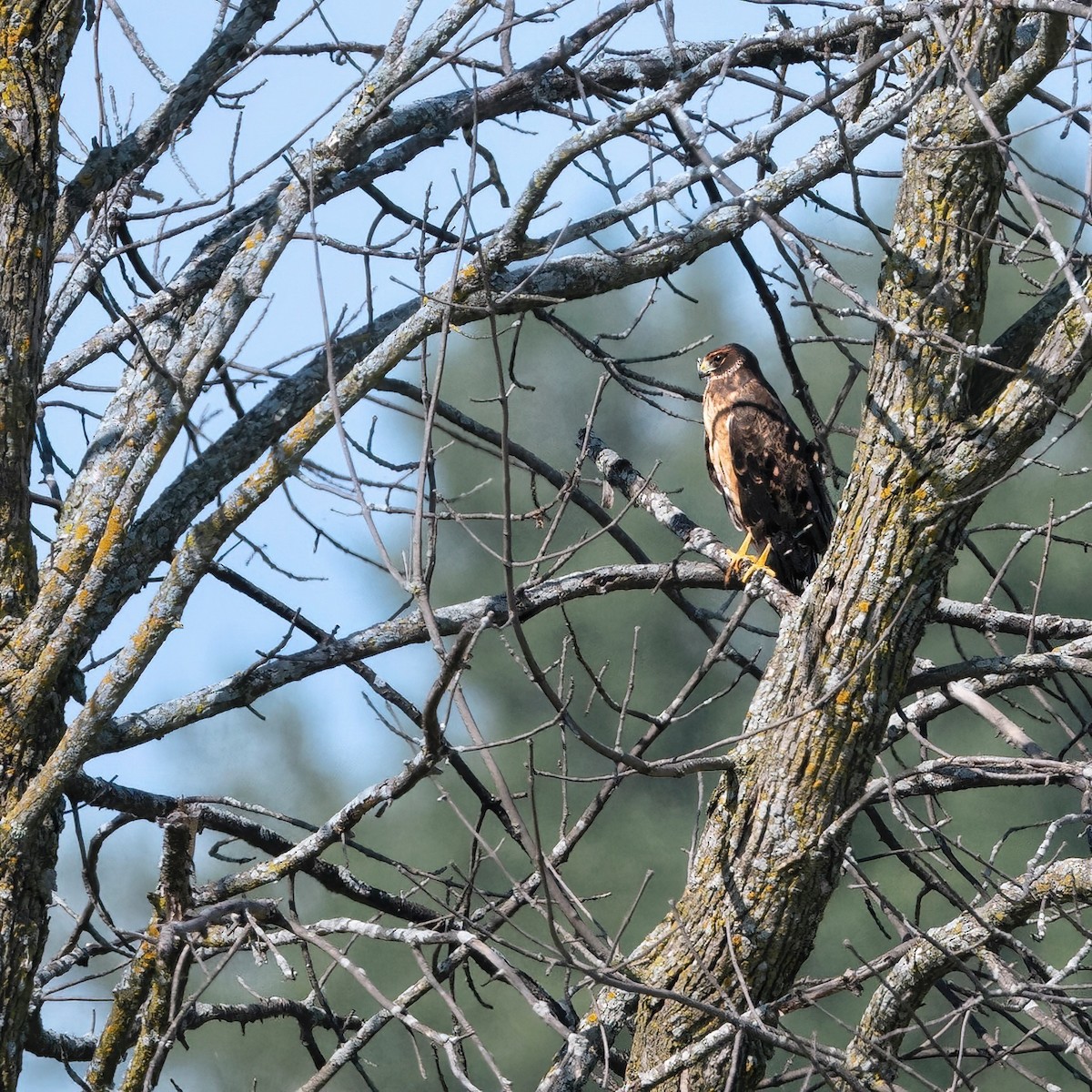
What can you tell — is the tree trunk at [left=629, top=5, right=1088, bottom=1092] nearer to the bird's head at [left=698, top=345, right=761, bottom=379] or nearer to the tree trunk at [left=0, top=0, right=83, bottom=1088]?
the tree trunk at [left=0, top=0, right=83, bottom=1088]

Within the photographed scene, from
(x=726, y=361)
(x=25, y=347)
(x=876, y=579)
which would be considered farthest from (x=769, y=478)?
(x=25, y=347)

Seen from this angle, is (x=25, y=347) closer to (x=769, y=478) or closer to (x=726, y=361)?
(x=769, y=478)

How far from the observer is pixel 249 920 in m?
2.26

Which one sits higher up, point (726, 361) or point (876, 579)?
point (726, 361)

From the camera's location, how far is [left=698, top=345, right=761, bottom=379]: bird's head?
5.14m

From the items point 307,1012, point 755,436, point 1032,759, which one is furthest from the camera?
point 755,436

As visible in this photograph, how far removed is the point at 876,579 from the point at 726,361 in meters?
2.73

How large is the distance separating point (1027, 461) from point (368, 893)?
1996 millimetres

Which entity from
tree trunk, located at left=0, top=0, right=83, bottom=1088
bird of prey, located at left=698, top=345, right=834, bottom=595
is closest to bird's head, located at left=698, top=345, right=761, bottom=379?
bird of prey, located at left=698, top=345, right=834, bottom=595

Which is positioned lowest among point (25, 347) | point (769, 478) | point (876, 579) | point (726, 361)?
point (876, 579)

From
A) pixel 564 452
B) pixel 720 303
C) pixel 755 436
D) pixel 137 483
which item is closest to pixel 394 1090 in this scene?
pixel 564 452

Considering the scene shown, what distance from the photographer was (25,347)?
2623mm

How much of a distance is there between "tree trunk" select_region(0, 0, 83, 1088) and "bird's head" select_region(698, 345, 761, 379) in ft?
10.0

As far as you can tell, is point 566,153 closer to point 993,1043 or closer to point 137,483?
point 137,483
